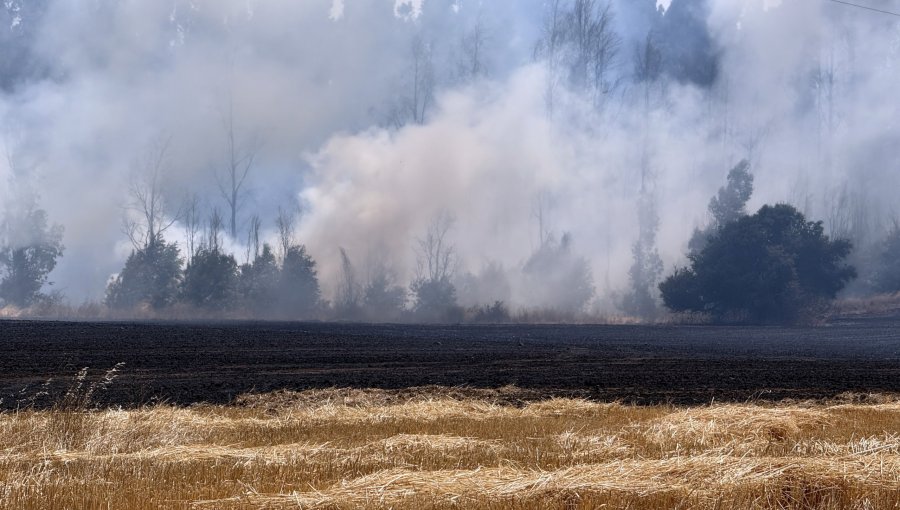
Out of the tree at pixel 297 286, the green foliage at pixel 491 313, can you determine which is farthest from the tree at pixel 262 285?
the green foliage at pixel 491 313

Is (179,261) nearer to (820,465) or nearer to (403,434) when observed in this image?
(403,434)

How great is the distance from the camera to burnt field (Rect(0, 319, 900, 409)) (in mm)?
23688

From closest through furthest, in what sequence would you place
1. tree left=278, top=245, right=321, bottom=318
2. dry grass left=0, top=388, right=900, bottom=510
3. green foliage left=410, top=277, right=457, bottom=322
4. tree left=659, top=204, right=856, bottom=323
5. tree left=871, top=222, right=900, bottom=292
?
1. dry grass left=0, top=388, right=900, bottom=510
2. tree left=659, top=204, right=856, bottom=323
3. green foliage left=410, top=277, right=457, bottom=322
4. tree left=278, top=245, right=321, bottom=318
5. tree left=871, top=222, right=900, bottom=292

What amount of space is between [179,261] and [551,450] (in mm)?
83866

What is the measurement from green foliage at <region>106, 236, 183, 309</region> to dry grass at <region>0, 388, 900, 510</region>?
73654 millimetres

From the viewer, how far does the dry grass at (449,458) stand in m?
8.58

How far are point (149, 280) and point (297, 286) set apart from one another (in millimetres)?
14853

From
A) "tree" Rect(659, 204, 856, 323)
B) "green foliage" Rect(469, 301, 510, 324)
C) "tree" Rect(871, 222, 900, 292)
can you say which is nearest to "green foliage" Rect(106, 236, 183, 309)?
"green foliage" Rect(469, 301, 510, 324)

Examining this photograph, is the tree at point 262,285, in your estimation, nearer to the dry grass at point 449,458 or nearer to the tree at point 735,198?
the tree at point 735,198

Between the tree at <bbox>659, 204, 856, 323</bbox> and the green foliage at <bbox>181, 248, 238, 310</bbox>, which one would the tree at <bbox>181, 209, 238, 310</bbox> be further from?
the tree at <bbox>659, 204, 856, 323</bbox>

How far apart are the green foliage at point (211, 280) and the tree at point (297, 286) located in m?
4.61

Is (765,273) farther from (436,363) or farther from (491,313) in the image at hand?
(436,363)

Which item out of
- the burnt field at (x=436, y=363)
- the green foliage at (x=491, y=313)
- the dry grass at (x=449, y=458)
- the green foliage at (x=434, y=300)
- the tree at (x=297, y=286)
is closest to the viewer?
the dry grass at (x=449, y=458)

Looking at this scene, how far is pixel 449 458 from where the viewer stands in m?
11.3
